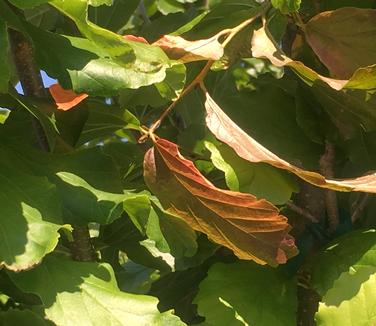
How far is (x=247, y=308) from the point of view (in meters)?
0.77

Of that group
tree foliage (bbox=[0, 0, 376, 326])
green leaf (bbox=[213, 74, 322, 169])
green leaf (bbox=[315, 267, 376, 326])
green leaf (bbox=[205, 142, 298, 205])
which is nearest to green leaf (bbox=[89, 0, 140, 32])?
tree foliage (bbox=[0, 0, 376, 326])

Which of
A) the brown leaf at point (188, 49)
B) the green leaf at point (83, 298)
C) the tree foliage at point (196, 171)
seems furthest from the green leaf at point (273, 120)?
the green leaf at point (83, 298)

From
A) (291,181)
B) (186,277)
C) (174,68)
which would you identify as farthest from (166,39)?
(186,277)

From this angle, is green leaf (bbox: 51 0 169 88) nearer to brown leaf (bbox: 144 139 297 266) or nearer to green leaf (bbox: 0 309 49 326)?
brown leaf (bbox: 144 139 297 266)

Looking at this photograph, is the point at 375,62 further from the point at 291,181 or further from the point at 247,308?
the point at 247,308

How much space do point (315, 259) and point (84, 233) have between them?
9.4 inches

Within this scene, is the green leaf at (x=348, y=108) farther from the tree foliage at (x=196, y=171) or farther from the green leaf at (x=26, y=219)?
the green leaf at (x=26, y=219)

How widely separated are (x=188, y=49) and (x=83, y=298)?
0.25 m

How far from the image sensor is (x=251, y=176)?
2.43ft

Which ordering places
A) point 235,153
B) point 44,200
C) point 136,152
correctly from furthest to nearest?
point 136,152 → point 235,153 → point 44,200

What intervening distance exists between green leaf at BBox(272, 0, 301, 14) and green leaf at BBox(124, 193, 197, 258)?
22 cm

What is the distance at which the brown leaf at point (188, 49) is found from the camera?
0.74m

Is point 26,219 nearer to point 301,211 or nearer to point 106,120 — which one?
point 106,120

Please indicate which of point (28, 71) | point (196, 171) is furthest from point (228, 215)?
point (28, 71)
